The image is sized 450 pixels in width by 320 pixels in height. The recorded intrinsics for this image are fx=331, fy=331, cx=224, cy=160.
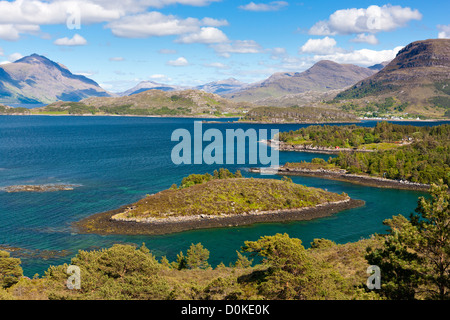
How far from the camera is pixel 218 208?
3103 inches

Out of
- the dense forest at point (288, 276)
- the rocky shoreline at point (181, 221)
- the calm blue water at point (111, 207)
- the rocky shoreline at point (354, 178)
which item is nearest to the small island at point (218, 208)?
the rocky shoreline at point (181, 221)

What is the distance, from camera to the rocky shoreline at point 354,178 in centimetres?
10981

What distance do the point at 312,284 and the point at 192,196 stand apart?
192ft

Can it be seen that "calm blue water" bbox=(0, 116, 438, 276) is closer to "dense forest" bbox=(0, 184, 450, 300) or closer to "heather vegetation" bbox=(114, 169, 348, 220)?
"heather vegetation" bbox=(114, 169, 348, 220)

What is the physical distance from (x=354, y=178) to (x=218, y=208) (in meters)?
64.1

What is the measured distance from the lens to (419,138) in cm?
17562

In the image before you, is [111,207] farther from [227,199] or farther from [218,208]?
[227,199]

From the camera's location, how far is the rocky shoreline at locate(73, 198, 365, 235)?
2712 inches

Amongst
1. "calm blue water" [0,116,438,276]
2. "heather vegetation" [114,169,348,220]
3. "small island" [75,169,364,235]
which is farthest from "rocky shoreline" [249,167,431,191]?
"heather vegetation" [114,169,348,220]

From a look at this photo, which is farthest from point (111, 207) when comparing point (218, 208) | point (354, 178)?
point (354, 178)

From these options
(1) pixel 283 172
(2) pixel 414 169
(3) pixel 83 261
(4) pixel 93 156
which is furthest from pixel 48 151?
(2) pixel 414 169

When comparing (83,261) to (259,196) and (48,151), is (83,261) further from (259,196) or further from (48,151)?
(48,151)

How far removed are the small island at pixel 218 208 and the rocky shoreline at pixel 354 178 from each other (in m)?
28.3

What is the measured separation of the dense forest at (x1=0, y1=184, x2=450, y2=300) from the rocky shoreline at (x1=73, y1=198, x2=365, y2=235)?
32486 mm
